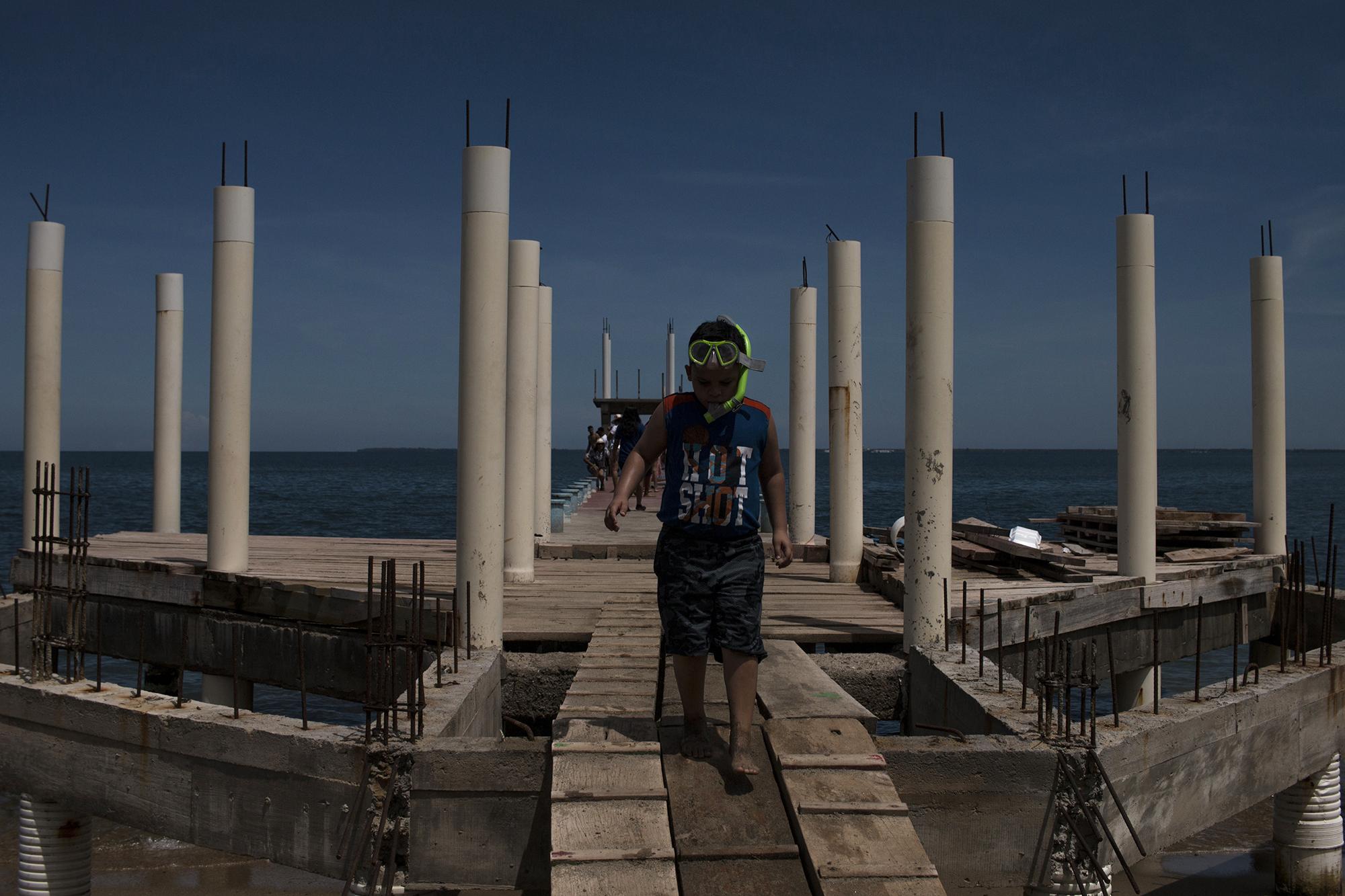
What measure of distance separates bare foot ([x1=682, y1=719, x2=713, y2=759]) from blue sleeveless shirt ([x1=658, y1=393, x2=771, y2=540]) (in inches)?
37.5

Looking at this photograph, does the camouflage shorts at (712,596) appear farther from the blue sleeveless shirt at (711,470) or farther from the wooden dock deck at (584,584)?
the wooden dock deck at (584,584)

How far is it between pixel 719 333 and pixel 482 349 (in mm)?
3116

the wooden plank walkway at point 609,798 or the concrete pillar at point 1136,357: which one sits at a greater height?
the concrete pillar at point 1136,357

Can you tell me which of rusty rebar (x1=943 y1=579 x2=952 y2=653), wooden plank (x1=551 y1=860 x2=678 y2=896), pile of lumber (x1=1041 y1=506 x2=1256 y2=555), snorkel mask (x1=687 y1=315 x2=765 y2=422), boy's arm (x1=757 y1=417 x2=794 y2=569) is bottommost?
wooden plank (x1=551 y1=860 x2=678 y2=896)

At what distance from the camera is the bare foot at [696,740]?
5.28 meters

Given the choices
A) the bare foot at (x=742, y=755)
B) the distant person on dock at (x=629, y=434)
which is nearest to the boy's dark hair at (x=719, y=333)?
the bare foot at (x=742, y=755)

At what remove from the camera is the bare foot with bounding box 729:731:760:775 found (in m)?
4.99

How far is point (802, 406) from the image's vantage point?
1366 cm

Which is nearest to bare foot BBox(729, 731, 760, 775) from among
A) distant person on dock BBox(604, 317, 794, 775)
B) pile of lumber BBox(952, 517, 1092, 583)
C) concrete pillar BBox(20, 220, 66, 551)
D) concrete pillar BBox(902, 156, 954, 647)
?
distant person on dock BBox(604, 317, 794, 775)

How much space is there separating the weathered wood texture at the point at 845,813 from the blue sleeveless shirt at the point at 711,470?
1119mm

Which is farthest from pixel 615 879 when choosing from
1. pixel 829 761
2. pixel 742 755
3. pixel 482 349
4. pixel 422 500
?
pixel 422 500

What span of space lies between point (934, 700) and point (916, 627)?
74cm

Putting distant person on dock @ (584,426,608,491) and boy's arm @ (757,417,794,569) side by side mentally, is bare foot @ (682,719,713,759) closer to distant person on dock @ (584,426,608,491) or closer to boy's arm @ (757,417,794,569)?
boy's arm @ (757,417,794,569)

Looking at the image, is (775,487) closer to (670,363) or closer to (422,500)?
(670,363)
